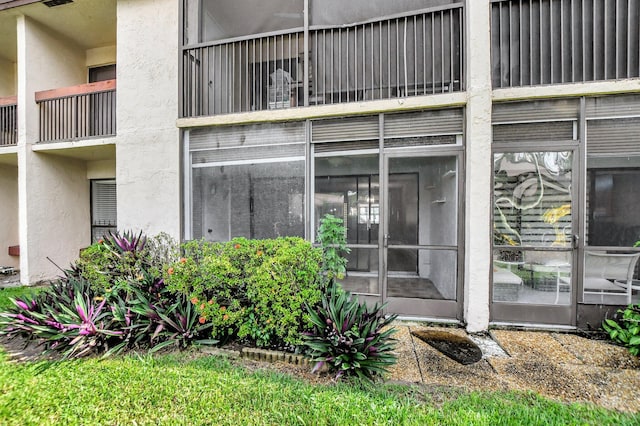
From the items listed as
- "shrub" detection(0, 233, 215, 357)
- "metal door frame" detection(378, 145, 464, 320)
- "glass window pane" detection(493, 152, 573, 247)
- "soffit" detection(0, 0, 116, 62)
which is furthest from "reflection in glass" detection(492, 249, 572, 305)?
"soffit" detection(0, 0, 116, 62)

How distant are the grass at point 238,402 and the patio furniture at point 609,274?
2347mm

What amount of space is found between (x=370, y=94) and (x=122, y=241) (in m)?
4.79

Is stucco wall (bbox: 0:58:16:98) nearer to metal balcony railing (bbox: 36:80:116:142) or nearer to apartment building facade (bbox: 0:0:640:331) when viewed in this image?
apartment building facade (bbox: 0:0:640:331)

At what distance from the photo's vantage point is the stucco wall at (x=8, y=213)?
7.71 metres

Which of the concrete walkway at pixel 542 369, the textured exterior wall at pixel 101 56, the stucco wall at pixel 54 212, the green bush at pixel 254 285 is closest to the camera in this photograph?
the concrete walkway at pixel 542 369

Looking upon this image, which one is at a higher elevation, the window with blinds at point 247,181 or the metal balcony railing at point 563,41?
the metal balcony railing at point 563,41

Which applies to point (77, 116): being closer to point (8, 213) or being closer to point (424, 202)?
point (8, 213)

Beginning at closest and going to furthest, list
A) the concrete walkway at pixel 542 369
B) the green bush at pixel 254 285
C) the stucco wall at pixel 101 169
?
the concrete walkway at pixel 542 369 < the green bush at pixel 254 285 < the stucco wall at pixel 101 169

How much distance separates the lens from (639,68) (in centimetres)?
383

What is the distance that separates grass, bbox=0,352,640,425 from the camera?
2.15 m

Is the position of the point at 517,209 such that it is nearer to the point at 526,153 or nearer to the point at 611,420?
the point at 526,153

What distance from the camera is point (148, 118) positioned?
5.33 meters

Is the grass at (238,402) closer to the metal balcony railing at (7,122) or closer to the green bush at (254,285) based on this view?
the green bush at (254,285)

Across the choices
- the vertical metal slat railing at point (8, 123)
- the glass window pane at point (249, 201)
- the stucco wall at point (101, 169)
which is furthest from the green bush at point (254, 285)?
the vertical metal slat railing at point (8, 123)
